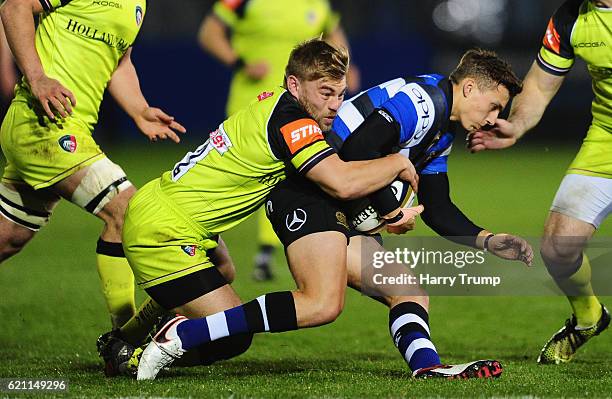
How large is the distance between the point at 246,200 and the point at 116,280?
45.2 inches

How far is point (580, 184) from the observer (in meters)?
6.71

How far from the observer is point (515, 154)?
2134 centimetres

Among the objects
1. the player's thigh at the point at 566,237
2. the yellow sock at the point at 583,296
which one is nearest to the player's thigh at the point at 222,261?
the player's thigh at the point at 566,237

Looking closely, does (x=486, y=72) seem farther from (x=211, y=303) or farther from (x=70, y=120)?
(x=70, y=120)

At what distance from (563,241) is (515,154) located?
14.9 metres

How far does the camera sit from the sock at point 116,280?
6.49 meters

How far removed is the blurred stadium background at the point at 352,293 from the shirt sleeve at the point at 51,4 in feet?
6.51

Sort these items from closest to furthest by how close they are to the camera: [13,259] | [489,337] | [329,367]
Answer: [329,367] < [489,337] < [13,259]

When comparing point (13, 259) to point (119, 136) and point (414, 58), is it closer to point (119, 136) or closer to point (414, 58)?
point (119, 136)

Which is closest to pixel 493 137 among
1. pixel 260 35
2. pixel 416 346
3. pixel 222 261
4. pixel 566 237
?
pixel 566 237

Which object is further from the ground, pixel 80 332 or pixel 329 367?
pixel 329 367

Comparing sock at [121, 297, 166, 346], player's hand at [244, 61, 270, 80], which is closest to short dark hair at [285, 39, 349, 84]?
sock at [121, 297, 166, 346]

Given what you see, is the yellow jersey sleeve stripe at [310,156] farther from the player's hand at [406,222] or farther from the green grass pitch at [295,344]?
the green grass pitch at [295,344]

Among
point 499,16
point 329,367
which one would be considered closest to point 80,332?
point 329,367
